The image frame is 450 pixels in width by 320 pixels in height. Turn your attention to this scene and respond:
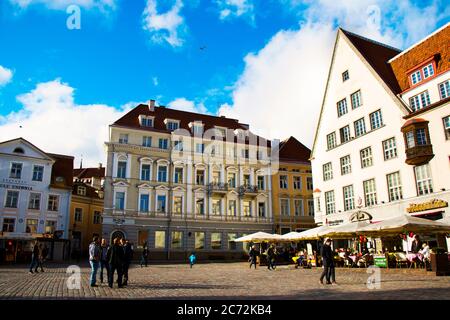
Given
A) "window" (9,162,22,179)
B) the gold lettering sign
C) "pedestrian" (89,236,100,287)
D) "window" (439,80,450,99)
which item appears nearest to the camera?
"pedestrian" (89,236,100,287)

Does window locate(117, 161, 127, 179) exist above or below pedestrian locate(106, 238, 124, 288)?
above

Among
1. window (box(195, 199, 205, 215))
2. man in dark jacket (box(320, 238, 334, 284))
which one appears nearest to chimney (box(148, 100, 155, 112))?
window (box(195, 199, 205, 215))

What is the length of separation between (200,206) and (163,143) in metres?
9.07

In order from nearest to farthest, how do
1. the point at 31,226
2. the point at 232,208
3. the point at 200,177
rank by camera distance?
the point at 31,226, the point at 200,177, the point at 232,208

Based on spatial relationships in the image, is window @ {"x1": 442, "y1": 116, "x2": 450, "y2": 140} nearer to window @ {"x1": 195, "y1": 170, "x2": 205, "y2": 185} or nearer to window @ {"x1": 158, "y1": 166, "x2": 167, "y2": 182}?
window @ {"x1": 195, "y1": 170, "x2": 205, "y2": 185}

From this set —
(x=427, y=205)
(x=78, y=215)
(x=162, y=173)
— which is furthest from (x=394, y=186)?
(x=78, y=215)

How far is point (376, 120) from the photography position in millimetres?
30750

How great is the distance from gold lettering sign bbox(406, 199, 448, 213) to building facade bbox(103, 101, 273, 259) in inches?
930

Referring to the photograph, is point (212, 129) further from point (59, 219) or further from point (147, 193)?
point (59, 219)

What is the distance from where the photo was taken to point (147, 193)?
44.7m

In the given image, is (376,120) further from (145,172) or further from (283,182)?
(145,172)

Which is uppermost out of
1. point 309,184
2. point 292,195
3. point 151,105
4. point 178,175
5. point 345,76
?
point 151,105

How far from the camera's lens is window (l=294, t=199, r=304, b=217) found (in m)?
51.2
